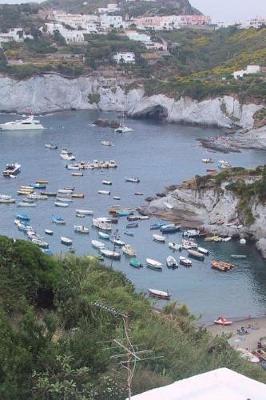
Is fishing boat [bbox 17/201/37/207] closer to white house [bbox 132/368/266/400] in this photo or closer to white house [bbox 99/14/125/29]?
white house [bbox 132/368/266/400]

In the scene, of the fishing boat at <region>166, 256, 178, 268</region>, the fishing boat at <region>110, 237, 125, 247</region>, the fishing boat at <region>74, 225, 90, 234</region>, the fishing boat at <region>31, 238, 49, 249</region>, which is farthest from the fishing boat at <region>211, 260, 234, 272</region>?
the fishing boat at <region>31, 238, 49, 249</region>

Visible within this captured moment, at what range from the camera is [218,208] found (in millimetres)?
35781

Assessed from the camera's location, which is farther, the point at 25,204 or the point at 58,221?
the point at 25,204

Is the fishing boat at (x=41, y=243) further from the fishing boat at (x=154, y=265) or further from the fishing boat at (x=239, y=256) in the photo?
the fishing boat at (x=239, y=256)

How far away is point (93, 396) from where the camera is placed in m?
7.79

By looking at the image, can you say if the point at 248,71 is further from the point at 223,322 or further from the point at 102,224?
the point at 223,322

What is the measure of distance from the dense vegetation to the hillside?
120 m

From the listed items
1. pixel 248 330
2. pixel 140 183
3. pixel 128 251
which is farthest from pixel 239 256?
pixel 140 183

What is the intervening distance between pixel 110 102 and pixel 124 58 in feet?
26.7

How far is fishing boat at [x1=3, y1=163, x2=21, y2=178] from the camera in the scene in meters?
44.4

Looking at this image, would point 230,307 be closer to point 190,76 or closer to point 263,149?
point 263,149

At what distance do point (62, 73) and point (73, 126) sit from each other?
44.0 ft

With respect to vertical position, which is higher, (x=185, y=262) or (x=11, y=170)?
(x=185, y=262)

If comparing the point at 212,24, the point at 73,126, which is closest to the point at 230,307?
the point at 73,126
